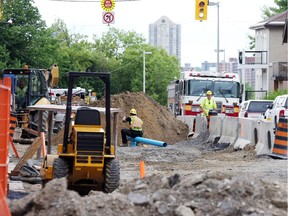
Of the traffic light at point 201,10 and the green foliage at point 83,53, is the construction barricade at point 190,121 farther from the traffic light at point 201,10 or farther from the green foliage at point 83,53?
the green foliage at point 83,53

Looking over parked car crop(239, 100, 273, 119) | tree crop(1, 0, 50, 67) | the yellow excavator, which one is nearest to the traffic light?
parked car crop(239, 100, 273, 119)

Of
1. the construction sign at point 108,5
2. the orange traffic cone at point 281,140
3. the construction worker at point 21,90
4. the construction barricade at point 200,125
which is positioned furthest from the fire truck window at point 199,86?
the orange traffic cone at point 281,140

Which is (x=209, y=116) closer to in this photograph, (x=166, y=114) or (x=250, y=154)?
(x=166, y=114)

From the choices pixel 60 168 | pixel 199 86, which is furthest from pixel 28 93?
pixel 60 168

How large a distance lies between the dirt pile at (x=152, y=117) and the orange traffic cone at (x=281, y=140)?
46.9 ft

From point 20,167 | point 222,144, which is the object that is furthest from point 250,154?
point 20,167

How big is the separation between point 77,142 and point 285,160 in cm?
866

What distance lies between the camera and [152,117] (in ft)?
133

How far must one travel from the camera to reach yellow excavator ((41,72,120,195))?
15.4m

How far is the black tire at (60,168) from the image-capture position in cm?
1544

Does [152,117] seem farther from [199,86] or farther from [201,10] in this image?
[201,10]

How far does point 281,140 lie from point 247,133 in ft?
15.4

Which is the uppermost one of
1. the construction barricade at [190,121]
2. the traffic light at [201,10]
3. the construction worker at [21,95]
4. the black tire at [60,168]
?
the traffic light at [201,10]

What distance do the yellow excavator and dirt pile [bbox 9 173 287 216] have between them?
337cm
